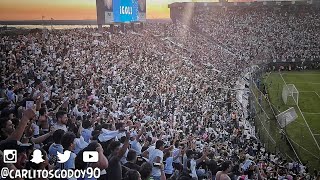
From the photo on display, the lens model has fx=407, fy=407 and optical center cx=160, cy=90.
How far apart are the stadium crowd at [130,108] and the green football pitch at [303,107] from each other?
146 cm

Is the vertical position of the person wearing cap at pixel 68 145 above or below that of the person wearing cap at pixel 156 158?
above

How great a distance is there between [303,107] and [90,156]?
14658 millimetres

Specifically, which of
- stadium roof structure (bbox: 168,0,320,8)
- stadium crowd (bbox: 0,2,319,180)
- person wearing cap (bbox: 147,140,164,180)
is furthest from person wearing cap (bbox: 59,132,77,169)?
stadium roof structure (bbox: 168,0,320,8)

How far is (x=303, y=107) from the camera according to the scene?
54.2 feet

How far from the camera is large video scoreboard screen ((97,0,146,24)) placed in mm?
18344

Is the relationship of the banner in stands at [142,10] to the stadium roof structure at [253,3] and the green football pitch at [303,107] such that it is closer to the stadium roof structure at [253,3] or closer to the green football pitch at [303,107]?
the green football pitch at [303,107]

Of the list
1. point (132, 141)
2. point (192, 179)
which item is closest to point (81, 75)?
point (132, 141)

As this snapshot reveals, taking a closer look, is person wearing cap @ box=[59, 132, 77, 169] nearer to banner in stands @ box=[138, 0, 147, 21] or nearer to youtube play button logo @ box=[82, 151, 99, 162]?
youtube play button logo @ box=[82, 151, 99, 162]

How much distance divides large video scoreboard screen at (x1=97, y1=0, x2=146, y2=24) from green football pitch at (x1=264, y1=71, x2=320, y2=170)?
7.70m

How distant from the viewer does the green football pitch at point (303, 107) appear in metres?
11.2

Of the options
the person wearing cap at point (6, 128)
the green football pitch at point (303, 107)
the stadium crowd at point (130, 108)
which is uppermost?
the person wearing cap at point (6, 128)

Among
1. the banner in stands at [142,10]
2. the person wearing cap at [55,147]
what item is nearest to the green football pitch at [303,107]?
the banner in stands at [142,10]

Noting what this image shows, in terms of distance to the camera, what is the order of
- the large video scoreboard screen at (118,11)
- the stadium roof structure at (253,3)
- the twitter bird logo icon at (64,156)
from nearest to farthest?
1. the twitter bird logo icon at (64,156)
2. the large video scoreboard screen at (118,11)
3. the stadium roof structure at (253,3)

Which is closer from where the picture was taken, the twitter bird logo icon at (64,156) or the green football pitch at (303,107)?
the twitter bird logo icon at (64,156)
